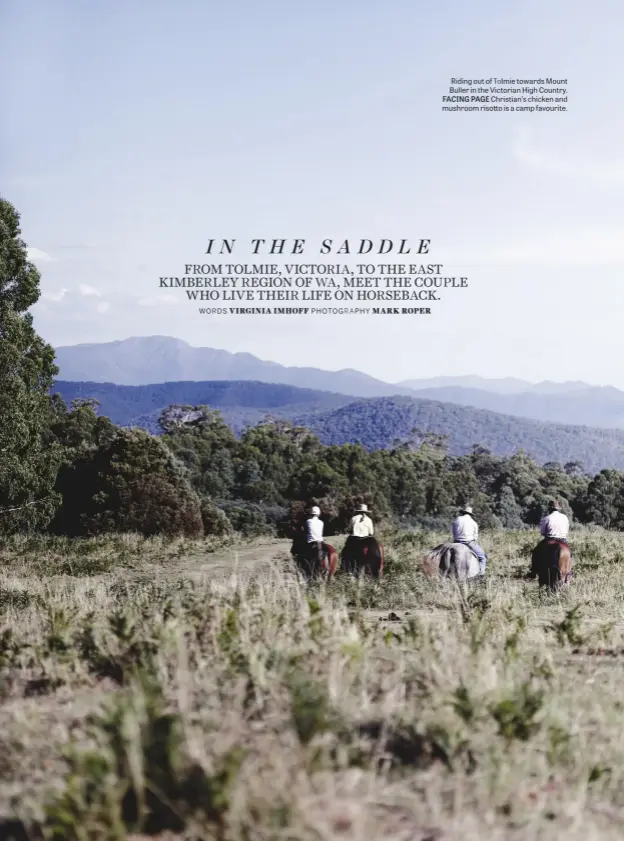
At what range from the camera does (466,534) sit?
15.1 m

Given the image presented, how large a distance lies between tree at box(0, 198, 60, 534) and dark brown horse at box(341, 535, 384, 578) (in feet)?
34.3

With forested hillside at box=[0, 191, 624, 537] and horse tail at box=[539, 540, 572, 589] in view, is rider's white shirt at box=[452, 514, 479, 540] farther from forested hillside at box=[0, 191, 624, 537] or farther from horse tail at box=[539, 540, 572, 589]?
forested hillside at box=[0, 191, 624, 537]

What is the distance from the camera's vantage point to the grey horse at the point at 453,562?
14.7m

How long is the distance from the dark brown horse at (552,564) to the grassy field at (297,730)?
250 inches

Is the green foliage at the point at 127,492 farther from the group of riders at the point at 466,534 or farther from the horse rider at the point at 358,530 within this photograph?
the group of riders at the point at 466,534

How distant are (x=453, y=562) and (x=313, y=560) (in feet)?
7.09

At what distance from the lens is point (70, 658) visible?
20.1ft

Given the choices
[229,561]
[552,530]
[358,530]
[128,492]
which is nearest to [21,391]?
[229,561]

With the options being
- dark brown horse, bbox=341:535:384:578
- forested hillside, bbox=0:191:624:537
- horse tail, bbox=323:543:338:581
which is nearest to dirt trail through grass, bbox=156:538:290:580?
dark brown horse, bbox=341:535:384:578

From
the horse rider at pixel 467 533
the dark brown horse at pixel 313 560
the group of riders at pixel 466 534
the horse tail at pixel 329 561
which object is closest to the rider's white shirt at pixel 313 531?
the group of riders at pixel 466 534

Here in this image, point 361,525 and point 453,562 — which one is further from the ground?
point 361,525

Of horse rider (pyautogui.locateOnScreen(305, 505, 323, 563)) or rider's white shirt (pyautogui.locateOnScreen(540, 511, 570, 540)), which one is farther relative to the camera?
horse rider (pyautogui.locateOnScreen(305, 505, 323, 563))

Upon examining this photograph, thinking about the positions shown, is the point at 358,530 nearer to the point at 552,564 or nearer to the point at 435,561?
the point at 435,561

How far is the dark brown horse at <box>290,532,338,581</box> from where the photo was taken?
1503cm
